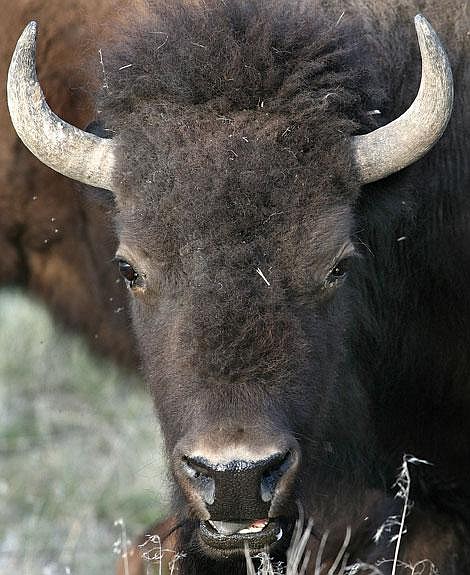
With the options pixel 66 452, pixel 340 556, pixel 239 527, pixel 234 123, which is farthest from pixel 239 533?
pixel 66 452

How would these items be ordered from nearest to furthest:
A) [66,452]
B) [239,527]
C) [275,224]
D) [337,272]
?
1. [239,527]
2. [275,224]
3. [337,272]
4. [66,452]

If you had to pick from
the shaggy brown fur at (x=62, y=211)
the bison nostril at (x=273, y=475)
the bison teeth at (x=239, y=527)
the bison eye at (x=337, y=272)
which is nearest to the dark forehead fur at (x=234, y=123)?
the bison eye at (x=337, y=272)

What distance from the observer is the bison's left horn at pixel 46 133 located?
5.94 meters

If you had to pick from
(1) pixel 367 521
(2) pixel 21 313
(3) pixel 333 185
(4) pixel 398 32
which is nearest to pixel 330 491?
(1) pixel 367 521

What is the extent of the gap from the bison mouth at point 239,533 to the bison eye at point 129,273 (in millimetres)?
1085

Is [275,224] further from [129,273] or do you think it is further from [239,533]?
[239,533]

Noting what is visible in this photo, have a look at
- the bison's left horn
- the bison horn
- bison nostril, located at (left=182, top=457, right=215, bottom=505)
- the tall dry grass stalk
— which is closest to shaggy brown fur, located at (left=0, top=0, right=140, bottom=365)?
the bison's left horn

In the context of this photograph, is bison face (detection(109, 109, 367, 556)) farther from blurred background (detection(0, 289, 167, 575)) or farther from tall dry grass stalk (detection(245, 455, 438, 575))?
blurred background (detection(0, 289, 167, 575))

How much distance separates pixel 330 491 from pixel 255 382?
1.65 metres

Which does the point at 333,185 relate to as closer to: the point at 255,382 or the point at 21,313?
the point at 255,382

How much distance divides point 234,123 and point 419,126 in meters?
0.77

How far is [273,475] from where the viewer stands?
524 centimetres

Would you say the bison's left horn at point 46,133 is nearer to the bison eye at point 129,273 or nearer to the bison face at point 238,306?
the bison face at point 238,306

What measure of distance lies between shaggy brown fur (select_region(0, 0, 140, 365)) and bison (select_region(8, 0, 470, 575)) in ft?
2.26
